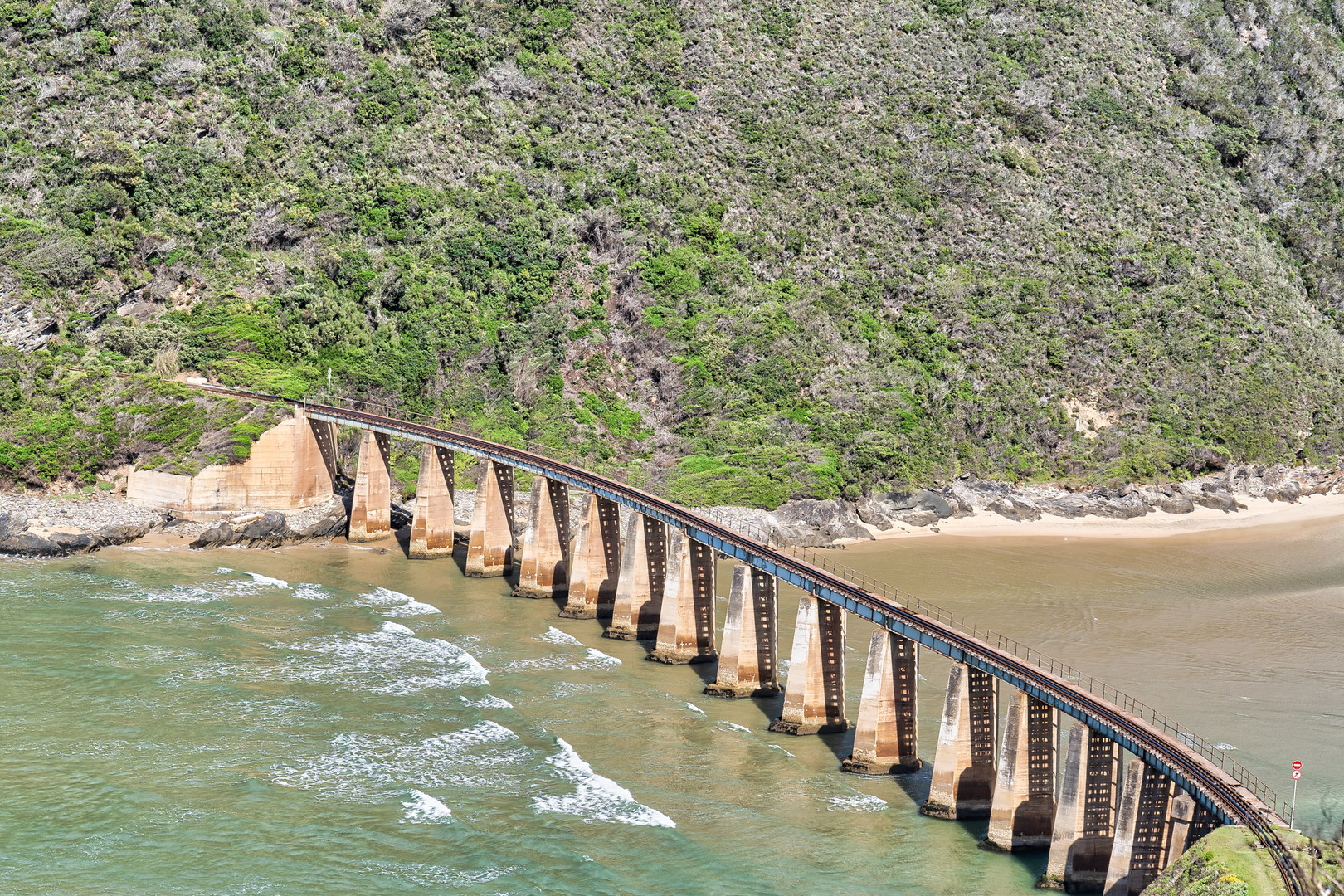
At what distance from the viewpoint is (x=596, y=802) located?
47875 mm

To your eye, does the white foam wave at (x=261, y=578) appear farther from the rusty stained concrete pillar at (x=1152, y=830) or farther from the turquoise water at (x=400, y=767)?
the rusty stained concrete pillar at (x=1152, y=830)

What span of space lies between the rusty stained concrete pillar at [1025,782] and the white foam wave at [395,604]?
38.4 meters

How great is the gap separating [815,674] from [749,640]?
5.17m

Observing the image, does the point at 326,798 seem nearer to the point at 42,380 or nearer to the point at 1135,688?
the point at 1135,688

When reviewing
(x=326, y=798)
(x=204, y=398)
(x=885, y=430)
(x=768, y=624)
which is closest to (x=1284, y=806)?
(x=768, y=624)

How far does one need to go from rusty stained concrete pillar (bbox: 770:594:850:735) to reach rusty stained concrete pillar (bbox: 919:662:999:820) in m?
8.82

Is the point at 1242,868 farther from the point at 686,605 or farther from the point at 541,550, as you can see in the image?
the point at 541,550

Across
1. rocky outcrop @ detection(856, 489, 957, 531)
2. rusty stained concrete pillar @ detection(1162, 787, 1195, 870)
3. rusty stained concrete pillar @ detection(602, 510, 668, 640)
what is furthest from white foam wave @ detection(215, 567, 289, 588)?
rusty stained concrete pillar @ detection(1162, 787, 1195, 870)

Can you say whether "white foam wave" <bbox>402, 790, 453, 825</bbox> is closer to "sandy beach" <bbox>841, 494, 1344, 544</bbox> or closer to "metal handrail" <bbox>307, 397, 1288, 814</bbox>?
"metal handrail" <bbox>307, 397, 1288, 814</bbox>

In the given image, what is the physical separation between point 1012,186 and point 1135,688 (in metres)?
93.4

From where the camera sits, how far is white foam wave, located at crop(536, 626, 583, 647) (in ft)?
223

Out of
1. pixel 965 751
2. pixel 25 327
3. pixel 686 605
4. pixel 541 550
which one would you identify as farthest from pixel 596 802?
pixel 25 327

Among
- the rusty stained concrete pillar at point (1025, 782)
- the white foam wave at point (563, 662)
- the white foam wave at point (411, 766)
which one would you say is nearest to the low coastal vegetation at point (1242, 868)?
the rusty stained concrete pillar at point (1025, 782)

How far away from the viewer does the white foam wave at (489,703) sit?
57519 mm
